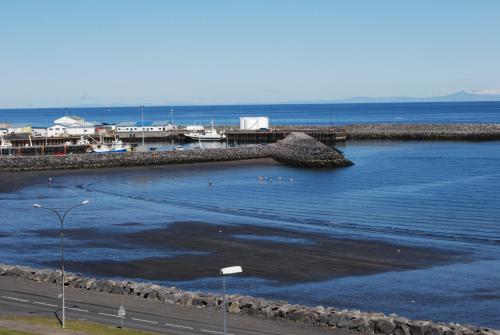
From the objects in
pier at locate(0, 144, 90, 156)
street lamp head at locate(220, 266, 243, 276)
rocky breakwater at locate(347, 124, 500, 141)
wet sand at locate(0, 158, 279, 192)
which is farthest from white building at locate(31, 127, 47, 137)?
street lamp head at locate(220, 266, 243, 276)

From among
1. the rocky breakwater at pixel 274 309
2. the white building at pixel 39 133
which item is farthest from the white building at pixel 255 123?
the rocky breakwater at pixel 274 309

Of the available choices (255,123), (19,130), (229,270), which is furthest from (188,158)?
(229,270)

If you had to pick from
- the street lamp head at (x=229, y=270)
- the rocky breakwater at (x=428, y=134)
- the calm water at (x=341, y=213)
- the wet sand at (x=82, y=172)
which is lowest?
the calm water at (x=341, y=213)

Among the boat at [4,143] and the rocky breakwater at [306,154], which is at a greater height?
the boat at [4,143]

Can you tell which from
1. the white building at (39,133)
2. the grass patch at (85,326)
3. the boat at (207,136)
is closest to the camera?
the grass patch at (85,326)

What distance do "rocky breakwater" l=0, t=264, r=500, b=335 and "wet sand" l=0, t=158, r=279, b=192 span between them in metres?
52.9

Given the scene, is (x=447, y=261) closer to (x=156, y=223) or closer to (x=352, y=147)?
(x=156, y=223)

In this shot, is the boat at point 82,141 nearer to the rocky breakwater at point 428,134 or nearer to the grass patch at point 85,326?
the rocky breakwater at point 428,134

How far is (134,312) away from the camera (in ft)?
135

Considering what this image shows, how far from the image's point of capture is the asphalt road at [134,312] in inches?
1489

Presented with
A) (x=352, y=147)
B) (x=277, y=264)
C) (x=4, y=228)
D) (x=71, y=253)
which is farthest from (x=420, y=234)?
(x=352, y=147)

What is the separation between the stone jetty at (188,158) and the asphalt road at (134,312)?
73819 millimetres

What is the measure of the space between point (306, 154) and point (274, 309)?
9138 centimetres

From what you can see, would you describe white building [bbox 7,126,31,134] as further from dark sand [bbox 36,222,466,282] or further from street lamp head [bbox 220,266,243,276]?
street lamp head [bbox 220,266,243,276]
